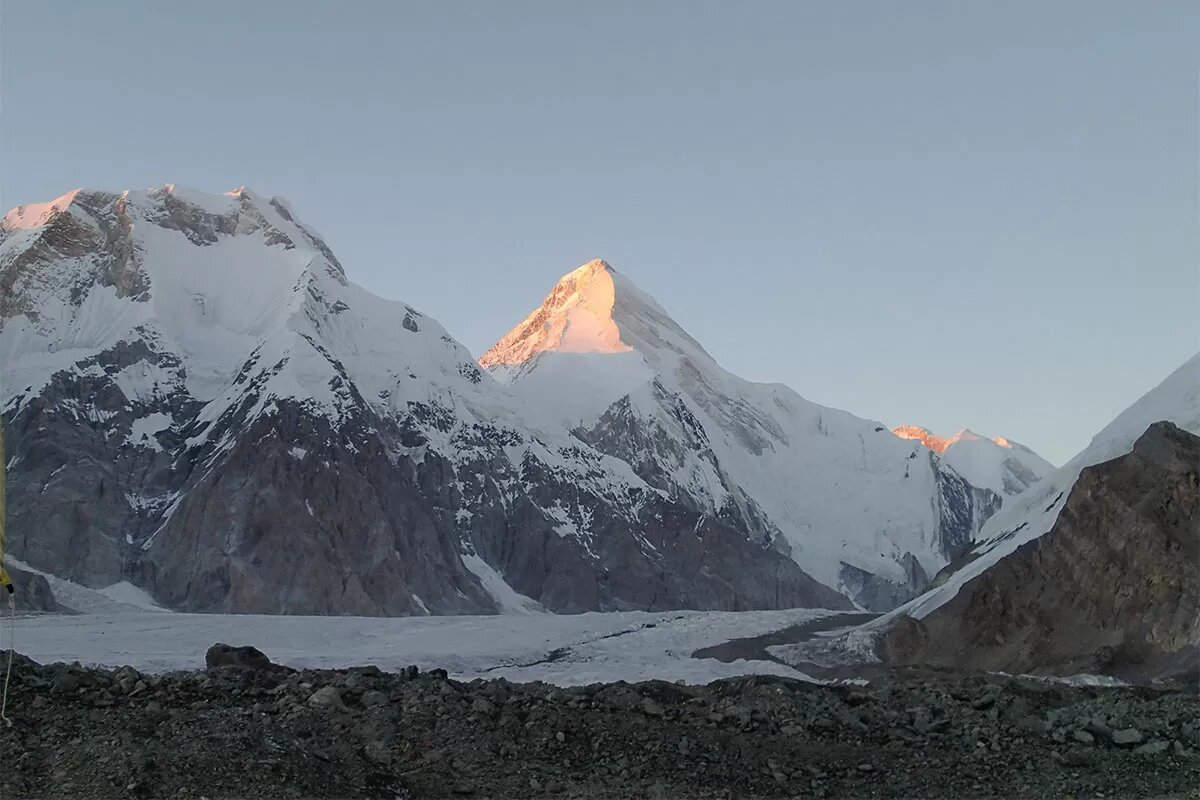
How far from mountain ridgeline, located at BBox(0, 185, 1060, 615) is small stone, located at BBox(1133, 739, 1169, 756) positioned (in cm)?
12017

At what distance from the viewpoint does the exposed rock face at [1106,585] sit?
38972mm

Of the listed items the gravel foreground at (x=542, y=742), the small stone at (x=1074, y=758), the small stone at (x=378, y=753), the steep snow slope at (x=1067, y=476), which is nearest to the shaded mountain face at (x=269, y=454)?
the steep snow slope at (x=1067, y=476)

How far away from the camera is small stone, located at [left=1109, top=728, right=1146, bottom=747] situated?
15328 mm

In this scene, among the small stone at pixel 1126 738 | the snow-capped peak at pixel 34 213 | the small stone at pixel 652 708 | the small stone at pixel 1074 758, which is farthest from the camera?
the snow-capped peak at pixel 34 213

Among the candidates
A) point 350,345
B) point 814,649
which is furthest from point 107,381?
point 814,649

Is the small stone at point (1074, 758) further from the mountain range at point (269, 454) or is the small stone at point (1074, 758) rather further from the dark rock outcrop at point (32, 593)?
the mountain range at point (269, 454)

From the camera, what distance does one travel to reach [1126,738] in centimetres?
1537

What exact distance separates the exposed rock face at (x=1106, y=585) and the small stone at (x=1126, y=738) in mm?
23499

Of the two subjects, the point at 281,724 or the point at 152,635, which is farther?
the point at 152,635

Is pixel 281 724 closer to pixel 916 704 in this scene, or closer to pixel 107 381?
pixel 916 704

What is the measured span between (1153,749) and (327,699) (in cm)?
1137

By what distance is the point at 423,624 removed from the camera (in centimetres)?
8056

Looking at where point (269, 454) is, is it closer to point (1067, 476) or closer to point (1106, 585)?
point (1067, 476)

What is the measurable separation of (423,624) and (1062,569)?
1875 inches
